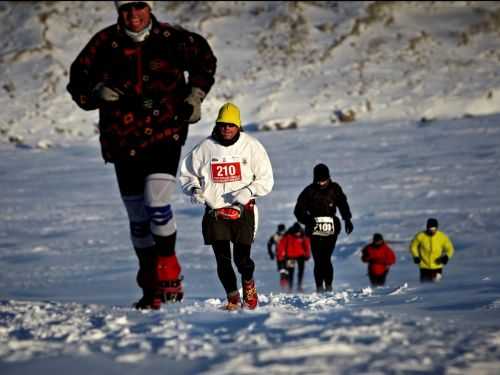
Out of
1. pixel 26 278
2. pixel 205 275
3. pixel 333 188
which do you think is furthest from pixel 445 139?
pixel 333 188

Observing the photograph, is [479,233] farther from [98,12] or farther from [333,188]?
[98,12]

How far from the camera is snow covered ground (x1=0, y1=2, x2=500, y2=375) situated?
405 centimetres

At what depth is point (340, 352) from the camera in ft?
12.4

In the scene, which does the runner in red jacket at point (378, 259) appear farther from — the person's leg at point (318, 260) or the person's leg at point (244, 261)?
the person's leg at point (244, 261)

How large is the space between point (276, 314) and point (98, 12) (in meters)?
55.2

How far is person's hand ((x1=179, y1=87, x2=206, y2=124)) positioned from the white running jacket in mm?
1463

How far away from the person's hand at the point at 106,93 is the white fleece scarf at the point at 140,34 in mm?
334

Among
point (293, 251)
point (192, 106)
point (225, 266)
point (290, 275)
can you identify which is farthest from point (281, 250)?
point (192, 106)

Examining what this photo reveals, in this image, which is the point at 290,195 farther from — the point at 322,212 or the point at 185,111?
the point at 185,111

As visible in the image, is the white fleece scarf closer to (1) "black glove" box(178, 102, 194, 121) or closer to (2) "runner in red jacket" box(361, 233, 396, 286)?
(1) "black glove" box(178, 102, 194, 121)

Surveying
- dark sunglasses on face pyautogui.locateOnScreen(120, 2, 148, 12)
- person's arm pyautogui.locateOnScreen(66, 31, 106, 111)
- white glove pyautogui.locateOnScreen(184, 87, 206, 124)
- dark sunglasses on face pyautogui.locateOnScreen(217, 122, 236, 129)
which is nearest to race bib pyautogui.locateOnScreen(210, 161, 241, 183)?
dark sunglasses on face pyautogui.locateOnScreen(217, 122, 236, 129)

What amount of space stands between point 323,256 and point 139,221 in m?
5.06

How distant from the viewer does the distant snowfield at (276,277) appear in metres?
3.88

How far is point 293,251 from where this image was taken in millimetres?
15672
